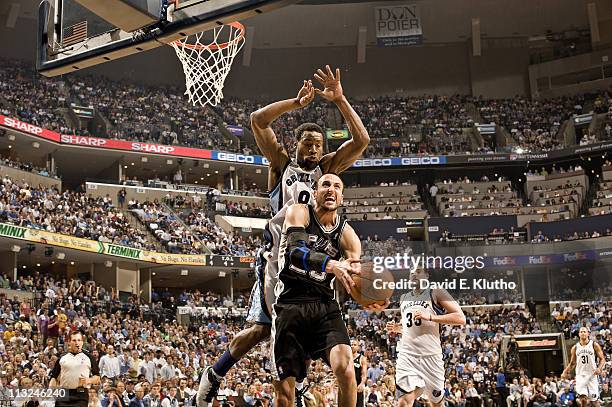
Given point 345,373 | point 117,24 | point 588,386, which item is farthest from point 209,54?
point 345,373

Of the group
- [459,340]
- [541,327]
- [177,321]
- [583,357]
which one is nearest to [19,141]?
[177,321]

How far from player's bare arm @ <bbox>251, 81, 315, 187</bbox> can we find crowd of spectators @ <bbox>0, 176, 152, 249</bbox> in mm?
22789

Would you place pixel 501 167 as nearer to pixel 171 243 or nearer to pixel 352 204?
pixel 352 204

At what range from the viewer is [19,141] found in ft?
119

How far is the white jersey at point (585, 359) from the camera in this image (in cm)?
1356

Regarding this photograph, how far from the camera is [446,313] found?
930cm

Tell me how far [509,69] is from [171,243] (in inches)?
1062

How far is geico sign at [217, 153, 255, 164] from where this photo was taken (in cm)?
4175

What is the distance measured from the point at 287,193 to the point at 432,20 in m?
42.7

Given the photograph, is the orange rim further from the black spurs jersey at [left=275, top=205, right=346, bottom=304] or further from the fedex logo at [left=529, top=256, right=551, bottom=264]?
the fedex logo at [left=529, top=256, right=551, bottom=264]

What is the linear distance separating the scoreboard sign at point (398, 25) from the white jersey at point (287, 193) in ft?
131

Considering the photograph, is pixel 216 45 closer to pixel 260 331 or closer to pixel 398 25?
pixel 260 331

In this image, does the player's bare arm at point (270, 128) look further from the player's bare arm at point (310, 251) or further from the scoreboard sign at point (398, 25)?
the scoreboard sign at point (398, 25)

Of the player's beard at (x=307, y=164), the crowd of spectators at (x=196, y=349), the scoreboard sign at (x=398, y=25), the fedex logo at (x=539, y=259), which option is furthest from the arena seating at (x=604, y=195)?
the player's beard at (x=307, y=164)
